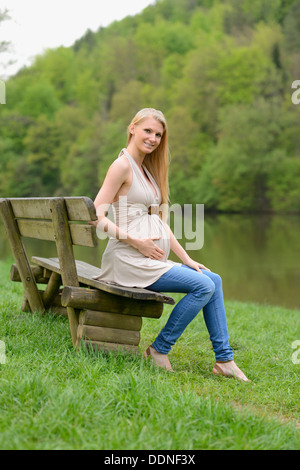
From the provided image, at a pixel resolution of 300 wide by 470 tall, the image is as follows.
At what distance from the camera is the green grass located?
227cm

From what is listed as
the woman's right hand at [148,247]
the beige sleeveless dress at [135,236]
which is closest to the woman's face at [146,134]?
the beige sleeveless dress at [135,236]

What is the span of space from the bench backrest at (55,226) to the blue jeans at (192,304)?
541mm

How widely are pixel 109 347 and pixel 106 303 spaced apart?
0.91 ft

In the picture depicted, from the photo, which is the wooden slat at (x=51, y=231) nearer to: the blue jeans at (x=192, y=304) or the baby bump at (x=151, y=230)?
the baby bump at (x=151, y=230)

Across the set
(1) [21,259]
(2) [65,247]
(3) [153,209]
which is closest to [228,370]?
(3) [153,209]

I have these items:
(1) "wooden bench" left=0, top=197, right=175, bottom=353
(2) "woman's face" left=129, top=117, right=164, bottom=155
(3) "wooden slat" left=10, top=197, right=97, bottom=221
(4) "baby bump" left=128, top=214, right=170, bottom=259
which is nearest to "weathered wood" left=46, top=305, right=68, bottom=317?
(1) "wooden bench" left=0, top=197, right=175, bottom=353

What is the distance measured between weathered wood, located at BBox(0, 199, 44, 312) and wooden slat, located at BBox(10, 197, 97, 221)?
0.08 m

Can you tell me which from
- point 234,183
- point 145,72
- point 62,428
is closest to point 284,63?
point 234,183

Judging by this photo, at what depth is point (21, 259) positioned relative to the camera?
14.5 feet

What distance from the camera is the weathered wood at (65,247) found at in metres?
3.52
